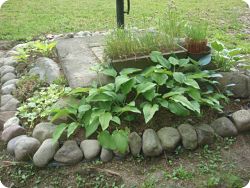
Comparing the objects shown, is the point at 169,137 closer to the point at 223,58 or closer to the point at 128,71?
the point at 128,71

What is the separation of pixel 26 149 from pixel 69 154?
1.20ft

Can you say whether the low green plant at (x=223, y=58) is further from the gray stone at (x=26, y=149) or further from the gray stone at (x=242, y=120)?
the gray stone at (x=26, y=149)

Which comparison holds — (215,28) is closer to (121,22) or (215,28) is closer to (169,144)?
(121,22)

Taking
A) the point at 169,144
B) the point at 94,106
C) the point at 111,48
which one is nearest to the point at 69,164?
the point at 94,106

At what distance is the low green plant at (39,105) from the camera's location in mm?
3348

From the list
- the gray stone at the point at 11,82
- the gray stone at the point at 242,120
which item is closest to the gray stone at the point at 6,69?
the gray stone at the point at 11,82

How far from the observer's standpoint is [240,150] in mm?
3062

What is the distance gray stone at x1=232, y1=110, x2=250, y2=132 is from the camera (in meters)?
3.21

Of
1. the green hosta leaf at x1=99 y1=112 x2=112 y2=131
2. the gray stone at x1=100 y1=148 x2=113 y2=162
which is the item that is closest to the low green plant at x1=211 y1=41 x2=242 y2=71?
the green hosta leaf at x1=99 y1=112 x2=112 y2=131

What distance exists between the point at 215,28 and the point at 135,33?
9.01 feet

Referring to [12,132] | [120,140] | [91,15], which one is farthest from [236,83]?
[91,15]

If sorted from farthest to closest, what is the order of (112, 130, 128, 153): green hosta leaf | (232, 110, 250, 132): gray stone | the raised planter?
the raised planter
(232, 110, 250, 132): gray stone
(112, 130, 128, 153): green hosta leaf

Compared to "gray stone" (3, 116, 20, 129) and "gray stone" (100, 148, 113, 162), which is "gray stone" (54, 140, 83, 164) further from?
"gray stone" (3, 116, 20, 129)

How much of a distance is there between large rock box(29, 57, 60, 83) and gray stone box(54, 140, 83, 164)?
109cm
